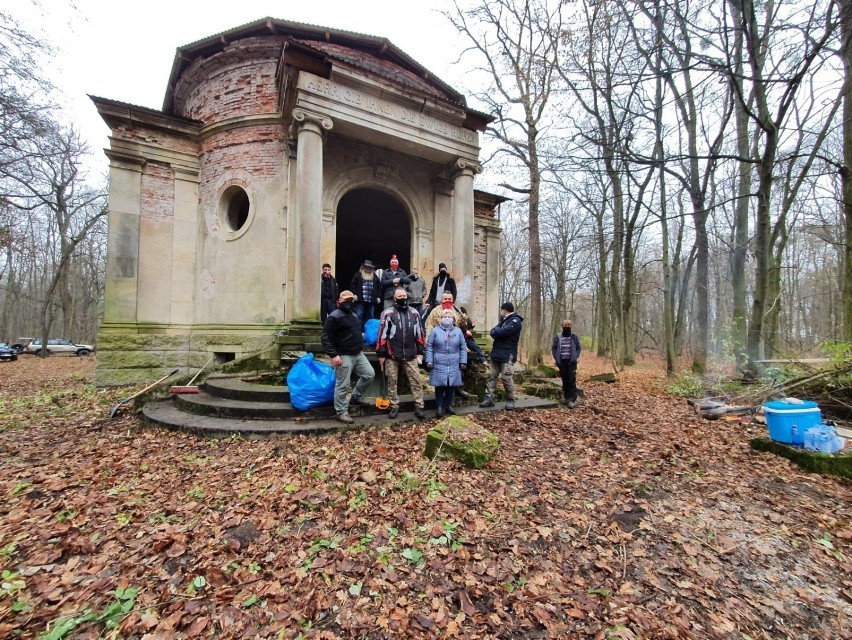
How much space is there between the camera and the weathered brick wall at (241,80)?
9008mm

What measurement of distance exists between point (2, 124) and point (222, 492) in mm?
10718

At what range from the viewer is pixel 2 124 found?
8.20 m

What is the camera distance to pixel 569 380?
22.9 ft

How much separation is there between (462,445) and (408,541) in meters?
1.40

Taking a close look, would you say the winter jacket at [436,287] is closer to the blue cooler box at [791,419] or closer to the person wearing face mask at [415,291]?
the person wearing face mask at [415,291]

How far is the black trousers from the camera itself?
696 centimetres

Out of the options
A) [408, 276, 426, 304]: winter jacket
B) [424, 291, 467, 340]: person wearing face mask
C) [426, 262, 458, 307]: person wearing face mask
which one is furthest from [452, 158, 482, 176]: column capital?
[424, 291, 467, 340]: person wearing face mask

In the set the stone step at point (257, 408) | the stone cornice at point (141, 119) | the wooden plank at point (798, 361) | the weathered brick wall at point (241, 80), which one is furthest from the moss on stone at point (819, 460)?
the stone cornice at point (141, 119)

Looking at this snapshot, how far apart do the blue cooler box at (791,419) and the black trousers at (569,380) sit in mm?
2721

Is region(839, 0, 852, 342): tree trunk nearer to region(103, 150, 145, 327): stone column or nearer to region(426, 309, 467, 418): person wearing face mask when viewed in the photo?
region(426, 309, 467, 418): person wearing face mask

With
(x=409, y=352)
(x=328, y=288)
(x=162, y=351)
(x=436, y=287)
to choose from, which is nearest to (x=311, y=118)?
(x=328, y=288)

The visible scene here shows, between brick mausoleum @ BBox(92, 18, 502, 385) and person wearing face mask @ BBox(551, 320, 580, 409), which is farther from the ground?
brick mausoleum @ BBox(92, 18, 502, 385)

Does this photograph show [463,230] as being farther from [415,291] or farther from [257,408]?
[257,408]

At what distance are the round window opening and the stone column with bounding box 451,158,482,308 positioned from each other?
17.1 feet
